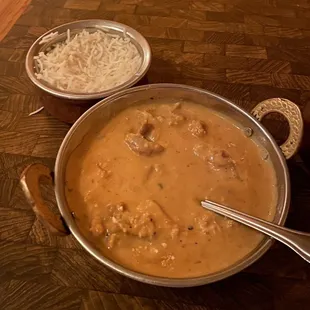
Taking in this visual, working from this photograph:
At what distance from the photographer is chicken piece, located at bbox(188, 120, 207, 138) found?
3.77 feet

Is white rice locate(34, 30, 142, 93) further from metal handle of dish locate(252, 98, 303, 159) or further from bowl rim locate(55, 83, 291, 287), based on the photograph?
metal handle of dish locate(252, 98, 303, 159)

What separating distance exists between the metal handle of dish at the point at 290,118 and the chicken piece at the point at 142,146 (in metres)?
0.34

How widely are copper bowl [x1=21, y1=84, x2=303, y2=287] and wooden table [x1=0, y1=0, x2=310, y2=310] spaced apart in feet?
0.55

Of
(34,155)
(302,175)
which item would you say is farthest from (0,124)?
(302,175)

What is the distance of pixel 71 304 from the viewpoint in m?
0.98

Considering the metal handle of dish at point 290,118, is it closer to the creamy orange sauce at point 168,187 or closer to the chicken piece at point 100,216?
the creamy orange sauce at point 168,187

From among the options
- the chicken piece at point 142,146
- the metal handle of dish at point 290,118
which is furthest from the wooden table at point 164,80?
the chicken piece at point 142,146

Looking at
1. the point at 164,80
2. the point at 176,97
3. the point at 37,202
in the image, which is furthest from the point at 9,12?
the point at 37,202

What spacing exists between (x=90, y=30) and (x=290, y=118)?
Answer: 2.85ft

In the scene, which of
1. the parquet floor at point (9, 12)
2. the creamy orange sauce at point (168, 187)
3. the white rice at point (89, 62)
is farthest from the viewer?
the parquet floor at point (9, 12)

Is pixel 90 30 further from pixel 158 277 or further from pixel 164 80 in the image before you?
pixel 158 277

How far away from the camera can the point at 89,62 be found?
1462 mm

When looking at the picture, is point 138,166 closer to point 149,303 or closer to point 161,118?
point 161,118

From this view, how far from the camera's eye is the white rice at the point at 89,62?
1367 millimetres
